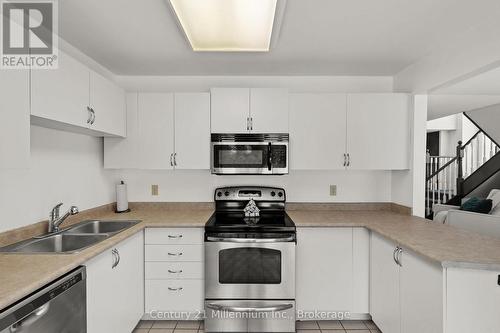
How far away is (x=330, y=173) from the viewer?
3057 mm

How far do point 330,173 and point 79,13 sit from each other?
8.32 ft

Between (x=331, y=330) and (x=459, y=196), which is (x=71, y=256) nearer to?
(x=331, y=330)

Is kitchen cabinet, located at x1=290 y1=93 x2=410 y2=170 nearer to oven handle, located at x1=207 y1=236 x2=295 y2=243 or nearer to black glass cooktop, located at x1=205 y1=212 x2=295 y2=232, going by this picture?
black glass cooktop, located at x1=205 y1=212 x2=295 y2=232

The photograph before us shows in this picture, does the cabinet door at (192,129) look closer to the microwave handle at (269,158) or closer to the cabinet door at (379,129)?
the microwave handle at (269,158)

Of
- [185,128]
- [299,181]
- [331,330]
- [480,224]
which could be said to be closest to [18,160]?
[185,128]

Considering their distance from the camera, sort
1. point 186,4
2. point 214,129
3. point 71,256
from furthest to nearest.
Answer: point 214,129 < point 186,4 < point 71,256

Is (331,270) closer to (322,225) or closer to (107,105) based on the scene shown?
(322,225)

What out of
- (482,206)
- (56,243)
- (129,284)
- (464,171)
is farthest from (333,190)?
(464,171)

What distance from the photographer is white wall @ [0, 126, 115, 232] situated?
5.92 feet

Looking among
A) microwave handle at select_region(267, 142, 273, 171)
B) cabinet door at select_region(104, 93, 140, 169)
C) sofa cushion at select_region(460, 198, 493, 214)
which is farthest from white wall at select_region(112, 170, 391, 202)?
sofa cushion at select_region(460, 198, 493, 214)

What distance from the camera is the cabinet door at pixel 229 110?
2.71 m

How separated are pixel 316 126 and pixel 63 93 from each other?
2.04 meters

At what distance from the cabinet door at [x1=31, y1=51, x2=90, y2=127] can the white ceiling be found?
334 mm

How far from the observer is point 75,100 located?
195 centimetres
